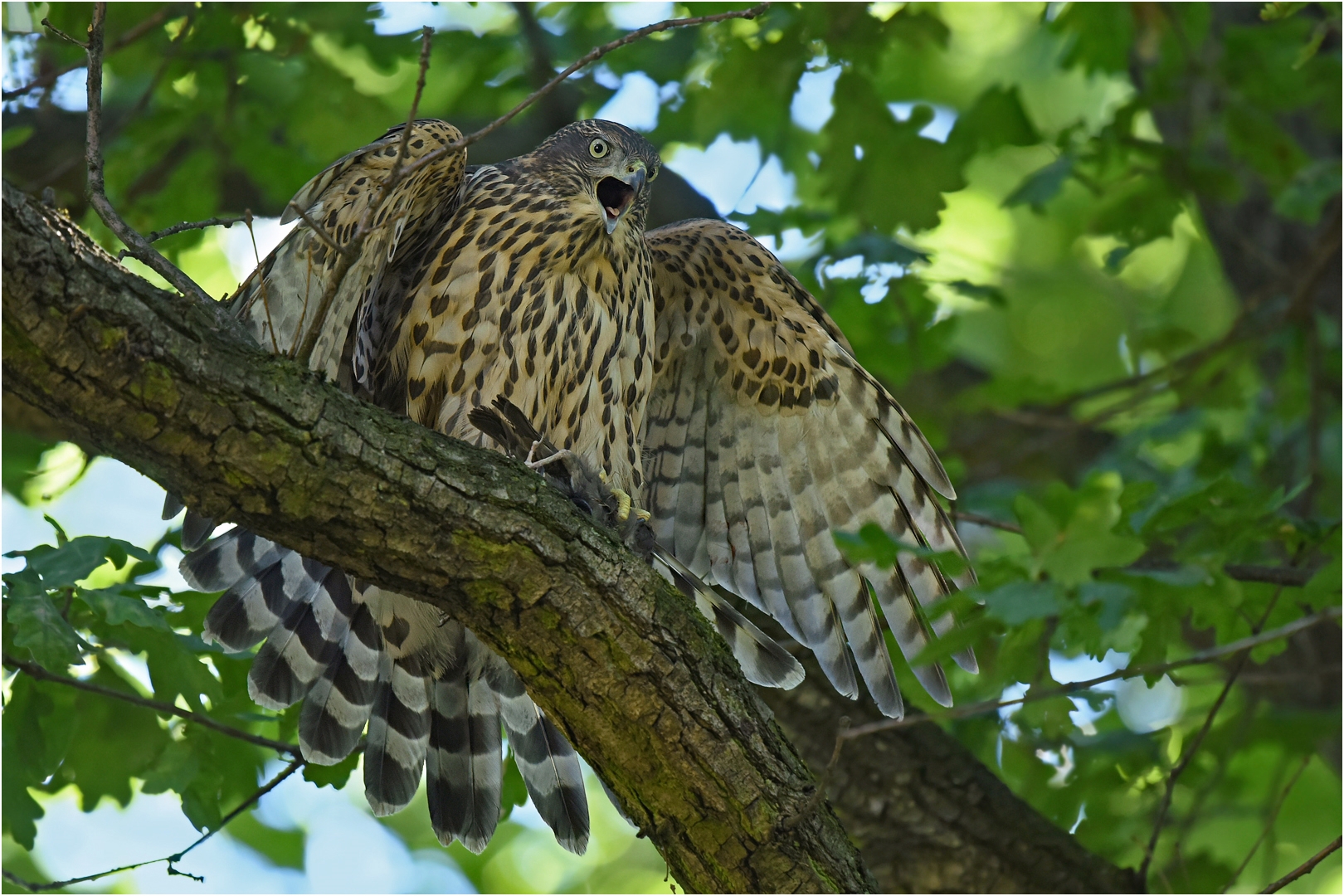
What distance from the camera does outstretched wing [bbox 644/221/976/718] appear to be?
387cm

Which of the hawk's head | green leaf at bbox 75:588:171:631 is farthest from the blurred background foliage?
the hawk's head

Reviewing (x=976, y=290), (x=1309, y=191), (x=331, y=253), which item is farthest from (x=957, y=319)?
(x=331, y=253)

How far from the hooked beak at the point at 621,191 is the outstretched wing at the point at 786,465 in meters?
0.19

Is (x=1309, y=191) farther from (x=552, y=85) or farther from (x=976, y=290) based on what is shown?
(x=552, y=85)

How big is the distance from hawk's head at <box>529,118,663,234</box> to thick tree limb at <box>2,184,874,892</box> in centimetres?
173

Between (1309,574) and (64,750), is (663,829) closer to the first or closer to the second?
(64,750)

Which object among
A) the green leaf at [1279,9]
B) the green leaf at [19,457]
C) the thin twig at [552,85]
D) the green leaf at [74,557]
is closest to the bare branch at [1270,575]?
the green leaf at [1279,9]

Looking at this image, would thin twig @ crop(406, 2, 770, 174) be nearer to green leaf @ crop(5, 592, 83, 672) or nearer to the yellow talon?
the yellow talon

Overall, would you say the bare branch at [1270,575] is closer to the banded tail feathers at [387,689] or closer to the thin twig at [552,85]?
the banded tail feathers at [387,689]

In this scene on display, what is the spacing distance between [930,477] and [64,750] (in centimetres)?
261

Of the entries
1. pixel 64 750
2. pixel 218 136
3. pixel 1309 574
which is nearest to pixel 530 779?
pixel 64 750

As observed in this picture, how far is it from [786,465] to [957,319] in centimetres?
173

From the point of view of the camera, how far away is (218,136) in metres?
4.79

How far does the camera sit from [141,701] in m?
3.26
